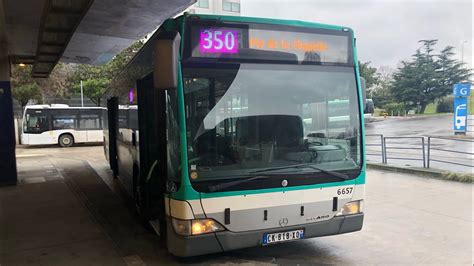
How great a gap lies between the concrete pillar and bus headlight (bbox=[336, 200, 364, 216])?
9238mm

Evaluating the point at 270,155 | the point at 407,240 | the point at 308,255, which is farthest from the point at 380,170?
the point at 270,155

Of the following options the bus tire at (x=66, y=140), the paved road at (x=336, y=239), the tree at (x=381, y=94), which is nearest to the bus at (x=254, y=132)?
the paved road at (x=336, y=239)

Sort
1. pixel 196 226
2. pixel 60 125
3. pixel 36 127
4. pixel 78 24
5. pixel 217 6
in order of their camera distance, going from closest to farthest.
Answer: pixel 196 226
pixel 78 24
pixel 36 127
pixel 60 125
pixel 217 6

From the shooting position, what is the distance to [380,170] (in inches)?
450

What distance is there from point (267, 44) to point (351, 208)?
2199 mm

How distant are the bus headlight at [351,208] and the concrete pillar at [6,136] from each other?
9.24 meters

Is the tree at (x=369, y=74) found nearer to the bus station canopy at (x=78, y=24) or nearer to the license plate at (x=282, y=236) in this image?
the bus station canopy at (x=78, y=24)

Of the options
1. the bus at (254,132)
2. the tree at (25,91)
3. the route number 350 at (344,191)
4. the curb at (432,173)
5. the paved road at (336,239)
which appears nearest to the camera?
the bus at (254,132)

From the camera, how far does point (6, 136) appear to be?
10.3 meters

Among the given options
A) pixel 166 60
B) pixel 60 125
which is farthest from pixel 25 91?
pixel 166 60

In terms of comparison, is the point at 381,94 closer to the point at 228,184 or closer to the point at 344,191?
the point at 344,191

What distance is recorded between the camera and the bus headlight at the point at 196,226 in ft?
13.1

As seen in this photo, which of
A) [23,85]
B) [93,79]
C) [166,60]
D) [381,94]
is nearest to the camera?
[166,60]

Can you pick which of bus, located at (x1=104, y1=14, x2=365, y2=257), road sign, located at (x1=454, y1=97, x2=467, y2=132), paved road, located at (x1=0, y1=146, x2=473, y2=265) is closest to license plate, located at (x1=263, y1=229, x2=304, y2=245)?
bus, located at (x1=104, y1=14, x2=365, y2=257)
